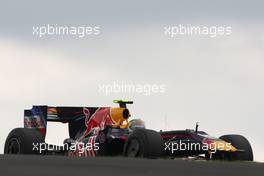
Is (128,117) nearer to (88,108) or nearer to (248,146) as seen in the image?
(88,108)

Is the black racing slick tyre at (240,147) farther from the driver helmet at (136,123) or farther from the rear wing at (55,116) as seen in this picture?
the rear wing at (55,116)

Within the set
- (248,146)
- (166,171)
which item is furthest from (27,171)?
(248,146)

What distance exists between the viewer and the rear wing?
23609mm

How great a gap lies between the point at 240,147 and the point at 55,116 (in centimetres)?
662

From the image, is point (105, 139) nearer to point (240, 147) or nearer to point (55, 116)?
point (55, 116)

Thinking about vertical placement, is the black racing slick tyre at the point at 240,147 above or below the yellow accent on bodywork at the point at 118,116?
below

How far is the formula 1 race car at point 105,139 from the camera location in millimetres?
21953

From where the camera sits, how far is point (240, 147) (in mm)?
23234

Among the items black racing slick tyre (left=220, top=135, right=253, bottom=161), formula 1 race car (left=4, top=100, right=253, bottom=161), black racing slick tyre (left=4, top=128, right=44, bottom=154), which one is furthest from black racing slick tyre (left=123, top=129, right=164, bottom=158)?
black racing slick tyre (left=220, top=135, right=253, bottom=161)

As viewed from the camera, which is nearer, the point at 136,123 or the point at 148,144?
the point at 148,144

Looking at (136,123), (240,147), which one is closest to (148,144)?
(136,123)

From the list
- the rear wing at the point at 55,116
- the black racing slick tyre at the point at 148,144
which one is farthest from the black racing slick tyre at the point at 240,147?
the rear wing at the point at 55,116

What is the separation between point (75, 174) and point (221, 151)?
1230cm

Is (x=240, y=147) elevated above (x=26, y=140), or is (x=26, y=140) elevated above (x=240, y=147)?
(x=26, y=140)
